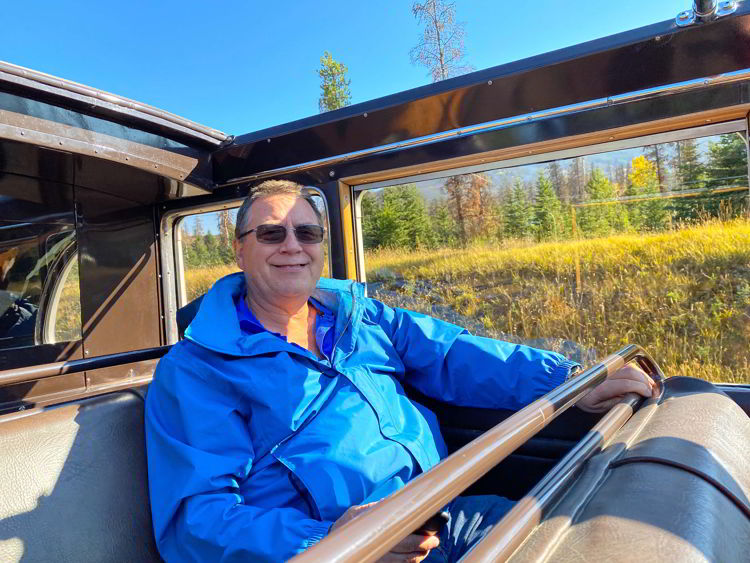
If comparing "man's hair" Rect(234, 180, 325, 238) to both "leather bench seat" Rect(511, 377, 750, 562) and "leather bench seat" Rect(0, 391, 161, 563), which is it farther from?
"leather bench seat" Rect(511, 377, 750, 562)

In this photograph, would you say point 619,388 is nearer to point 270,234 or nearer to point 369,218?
point 270,234

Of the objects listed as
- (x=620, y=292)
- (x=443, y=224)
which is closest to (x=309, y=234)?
(x=443, y=224)

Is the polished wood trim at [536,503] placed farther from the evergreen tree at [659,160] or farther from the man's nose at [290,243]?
the evergreen tree at [659,160]

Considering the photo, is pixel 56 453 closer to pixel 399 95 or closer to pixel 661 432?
pixel 661 432

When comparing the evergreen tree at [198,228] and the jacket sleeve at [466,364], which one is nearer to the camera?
the jacket sleeve at [466,364]

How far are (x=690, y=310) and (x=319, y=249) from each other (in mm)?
1621

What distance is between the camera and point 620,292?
2549mm

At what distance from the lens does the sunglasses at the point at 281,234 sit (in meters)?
1.92

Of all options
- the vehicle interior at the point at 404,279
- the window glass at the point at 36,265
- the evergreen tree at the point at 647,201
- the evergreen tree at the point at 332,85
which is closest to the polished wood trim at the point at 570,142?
the vehicle interior at the point at 404,279

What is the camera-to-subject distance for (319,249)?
2012 mm

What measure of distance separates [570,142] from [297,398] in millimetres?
1551

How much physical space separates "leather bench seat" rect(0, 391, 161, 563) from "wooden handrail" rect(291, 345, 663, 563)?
39.5 inches

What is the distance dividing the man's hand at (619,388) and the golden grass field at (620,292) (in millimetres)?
626

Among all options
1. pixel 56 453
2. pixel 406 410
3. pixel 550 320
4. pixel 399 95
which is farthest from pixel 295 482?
pixel 399 95
